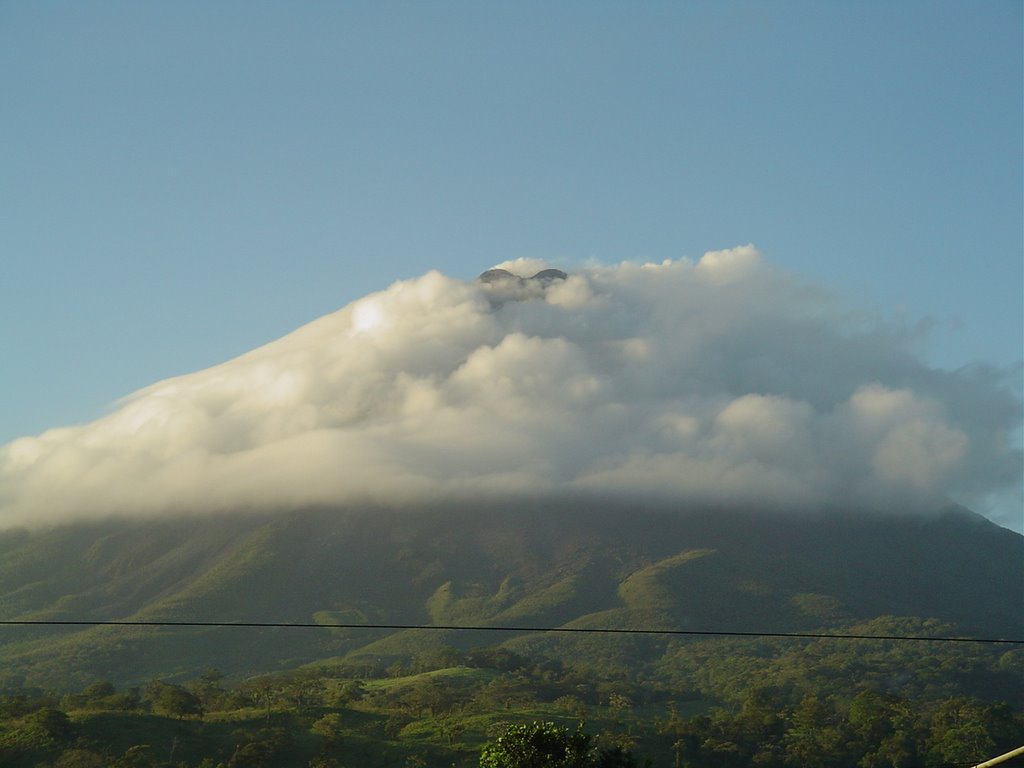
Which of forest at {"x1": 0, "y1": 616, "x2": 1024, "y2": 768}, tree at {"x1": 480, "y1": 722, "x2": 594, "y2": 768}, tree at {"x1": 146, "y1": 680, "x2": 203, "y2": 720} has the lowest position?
forest at {"x1": 0, "y1": 616, "x2": 1024, "y2": 768}

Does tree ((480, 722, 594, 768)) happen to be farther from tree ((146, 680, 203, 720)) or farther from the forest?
tree ((146, 680, 203, 720))

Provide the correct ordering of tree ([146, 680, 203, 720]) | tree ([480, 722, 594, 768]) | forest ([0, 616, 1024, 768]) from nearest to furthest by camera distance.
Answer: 1. tree ([480, 722, 594, 768])
2. forest ([0, 616, 1024, 768])
3. tree ([146, 680, 203, 720])

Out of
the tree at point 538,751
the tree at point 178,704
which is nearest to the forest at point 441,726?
the tree at point 178,704

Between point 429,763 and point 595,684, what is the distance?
7516 centimetres

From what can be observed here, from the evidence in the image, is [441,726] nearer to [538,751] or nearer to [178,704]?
[178,704]

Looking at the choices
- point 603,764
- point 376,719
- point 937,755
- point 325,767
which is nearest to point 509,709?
point 376,719

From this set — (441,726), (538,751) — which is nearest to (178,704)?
(441,726)

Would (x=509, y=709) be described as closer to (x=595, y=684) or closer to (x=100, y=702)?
(x=595, y=684)

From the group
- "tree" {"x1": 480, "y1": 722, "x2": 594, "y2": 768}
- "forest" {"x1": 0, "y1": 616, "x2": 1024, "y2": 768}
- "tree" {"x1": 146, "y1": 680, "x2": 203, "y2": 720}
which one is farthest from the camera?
"tree" {"x1": 146, "y1": 680, "x2": 203, "y2": 720}

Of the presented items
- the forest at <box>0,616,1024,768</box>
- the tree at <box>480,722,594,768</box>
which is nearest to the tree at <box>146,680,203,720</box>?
the forest at <box>0,616,1024,768</box>

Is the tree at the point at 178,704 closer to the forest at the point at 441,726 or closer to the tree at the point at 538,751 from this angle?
the forest at the point at 441,726

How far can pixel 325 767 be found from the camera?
117 m

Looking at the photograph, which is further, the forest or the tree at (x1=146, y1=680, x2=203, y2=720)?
the tree at (x1=146, y1=680, x2=203, y2=720)

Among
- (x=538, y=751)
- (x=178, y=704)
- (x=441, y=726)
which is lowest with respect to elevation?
(x=441, y=726)
